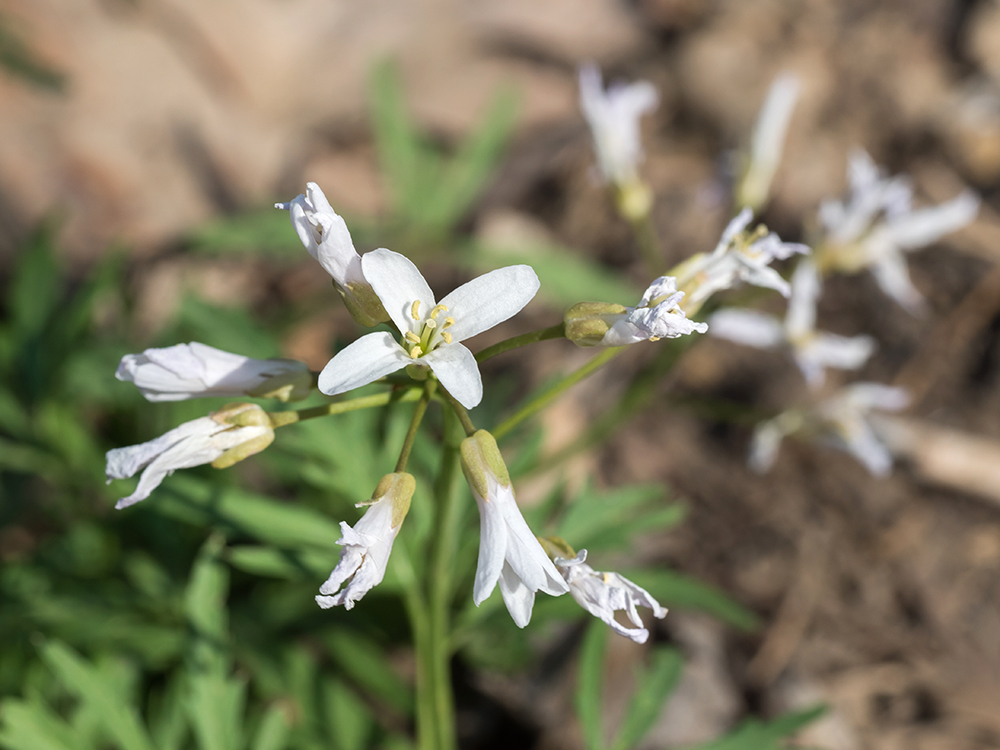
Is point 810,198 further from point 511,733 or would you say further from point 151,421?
point 151,421

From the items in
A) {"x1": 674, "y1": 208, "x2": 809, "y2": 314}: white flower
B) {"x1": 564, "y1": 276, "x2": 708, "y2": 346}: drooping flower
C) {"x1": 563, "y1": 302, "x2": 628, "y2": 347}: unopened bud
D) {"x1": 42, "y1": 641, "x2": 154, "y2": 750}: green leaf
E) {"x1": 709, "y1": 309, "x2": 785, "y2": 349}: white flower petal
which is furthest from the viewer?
{"x1": 709, "y1": 309, "x2": 785, "y2": 349}: white flower petal

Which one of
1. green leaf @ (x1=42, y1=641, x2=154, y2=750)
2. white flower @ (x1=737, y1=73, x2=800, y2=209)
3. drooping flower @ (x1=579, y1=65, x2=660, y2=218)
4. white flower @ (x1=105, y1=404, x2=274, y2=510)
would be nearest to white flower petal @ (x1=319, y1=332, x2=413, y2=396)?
white flower @ (x1=105, y1=404, x2=274, y2=510)

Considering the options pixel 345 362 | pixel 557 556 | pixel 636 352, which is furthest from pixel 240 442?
pixel 636 352

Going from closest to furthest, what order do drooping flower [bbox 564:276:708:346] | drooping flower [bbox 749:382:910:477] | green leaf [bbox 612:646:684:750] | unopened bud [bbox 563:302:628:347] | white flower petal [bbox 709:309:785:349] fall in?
drooping flower [bbox 564:276:708:346], unopened bud [bbox 563:302:628:347], green leaf [bbox 612:646:684:750], white flower petal [bbox 709:309:785:349], drooping flower [bbox 749:382:910:477]

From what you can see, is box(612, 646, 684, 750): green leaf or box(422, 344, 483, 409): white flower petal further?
box(612, 646, 684, 750): green leaf

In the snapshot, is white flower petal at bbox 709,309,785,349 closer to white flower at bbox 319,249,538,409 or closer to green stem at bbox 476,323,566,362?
green stem at bbox 476,323,566,362

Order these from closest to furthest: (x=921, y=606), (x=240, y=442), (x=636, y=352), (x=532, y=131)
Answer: (x=240, y=442)
(x=921, y=606)
(x=636, y=352)
(x=532, y=131)
